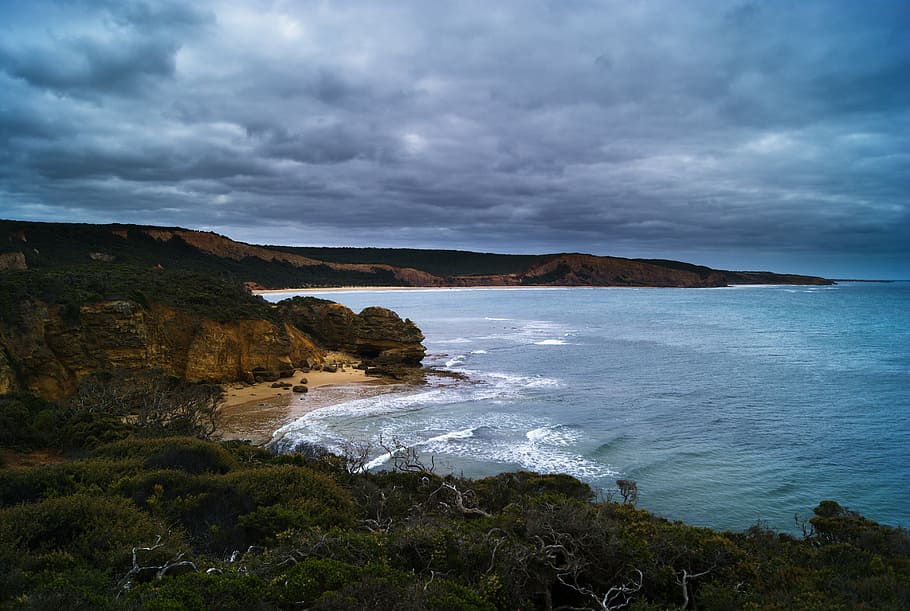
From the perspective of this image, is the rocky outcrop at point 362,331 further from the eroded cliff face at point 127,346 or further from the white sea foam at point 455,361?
the eroded cliff face at point 127,346

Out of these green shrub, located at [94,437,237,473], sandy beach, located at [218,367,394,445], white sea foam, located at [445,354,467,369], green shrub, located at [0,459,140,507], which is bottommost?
sandy beach, located at [218,367,394,445]

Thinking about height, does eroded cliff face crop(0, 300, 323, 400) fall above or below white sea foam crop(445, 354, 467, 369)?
above

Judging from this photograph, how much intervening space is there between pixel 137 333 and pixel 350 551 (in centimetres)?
1781

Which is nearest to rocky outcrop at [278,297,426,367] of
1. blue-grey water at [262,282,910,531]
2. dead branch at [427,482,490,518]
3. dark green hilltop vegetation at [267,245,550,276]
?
blue-grey water at [262,282,910,531]

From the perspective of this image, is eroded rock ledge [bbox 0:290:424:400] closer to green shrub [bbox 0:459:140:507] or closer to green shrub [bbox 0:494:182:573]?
green shrub [bbox 0:459:140:507]

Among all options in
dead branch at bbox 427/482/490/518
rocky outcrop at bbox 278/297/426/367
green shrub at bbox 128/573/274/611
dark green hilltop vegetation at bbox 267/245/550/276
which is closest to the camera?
green shrub at bbox 128/573/274/611

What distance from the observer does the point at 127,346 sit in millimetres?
19719

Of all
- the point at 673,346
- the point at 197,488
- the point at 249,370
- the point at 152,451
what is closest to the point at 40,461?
the point at 152,451

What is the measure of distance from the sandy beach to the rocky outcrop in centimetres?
359

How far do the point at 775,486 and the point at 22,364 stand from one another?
22.3 meters

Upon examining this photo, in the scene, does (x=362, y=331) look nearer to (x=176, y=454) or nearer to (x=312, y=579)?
(x=176, y=454)

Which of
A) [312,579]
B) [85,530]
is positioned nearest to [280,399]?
[85,530]

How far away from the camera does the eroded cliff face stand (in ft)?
56.4

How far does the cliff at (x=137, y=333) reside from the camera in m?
17.5
